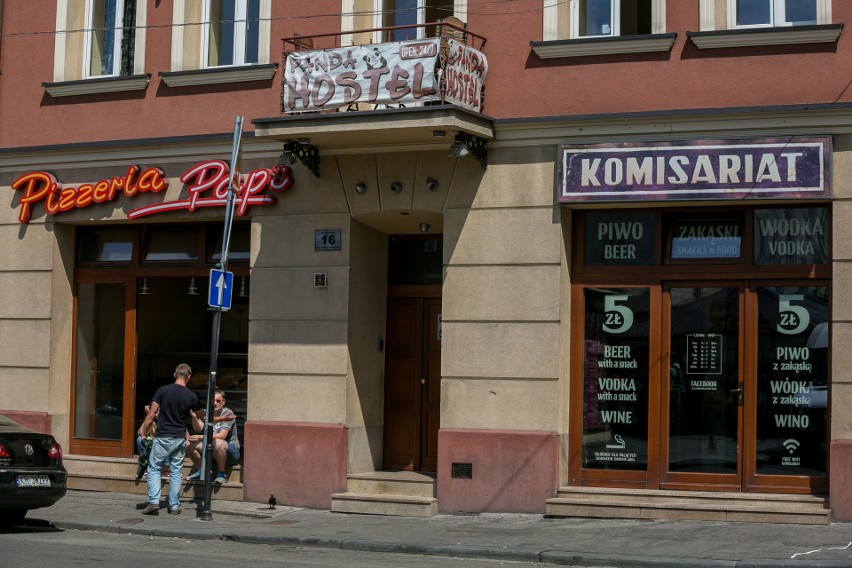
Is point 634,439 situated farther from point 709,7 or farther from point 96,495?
point 96,495

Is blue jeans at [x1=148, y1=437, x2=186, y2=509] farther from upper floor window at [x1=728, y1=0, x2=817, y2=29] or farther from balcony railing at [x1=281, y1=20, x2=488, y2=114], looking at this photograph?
upper floor window at [x1=728, y1=0, x2=817, y2=29]

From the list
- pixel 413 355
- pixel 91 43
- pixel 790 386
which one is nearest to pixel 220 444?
pixel 413 355

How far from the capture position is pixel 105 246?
17.9 metres

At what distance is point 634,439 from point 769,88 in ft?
14.1

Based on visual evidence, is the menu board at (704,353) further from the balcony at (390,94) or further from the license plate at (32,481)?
the license plate at (32,481)

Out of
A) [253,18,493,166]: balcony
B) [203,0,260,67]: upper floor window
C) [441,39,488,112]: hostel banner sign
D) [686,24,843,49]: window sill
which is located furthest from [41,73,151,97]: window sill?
[686,24,843,49]: window sill

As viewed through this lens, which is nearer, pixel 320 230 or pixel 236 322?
pixel 320 230

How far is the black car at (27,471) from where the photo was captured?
43.0ft

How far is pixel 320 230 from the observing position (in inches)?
626

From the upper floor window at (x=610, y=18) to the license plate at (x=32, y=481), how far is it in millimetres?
7902

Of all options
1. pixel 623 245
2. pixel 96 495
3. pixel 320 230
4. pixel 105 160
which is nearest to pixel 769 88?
pixel 623 245

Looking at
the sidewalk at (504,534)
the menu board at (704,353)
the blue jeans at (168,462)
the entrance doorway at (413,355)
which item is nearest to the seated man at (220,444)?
the sidewalk at (504,534)

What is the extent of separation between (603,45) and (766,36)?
1.84m

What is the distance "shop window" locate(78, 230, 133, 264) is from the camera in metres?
17.8
